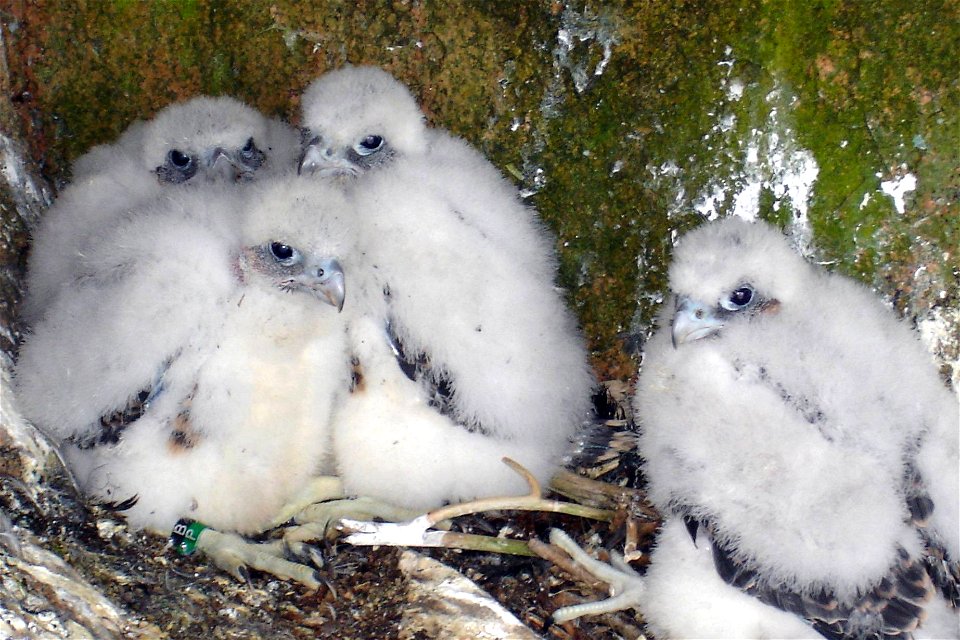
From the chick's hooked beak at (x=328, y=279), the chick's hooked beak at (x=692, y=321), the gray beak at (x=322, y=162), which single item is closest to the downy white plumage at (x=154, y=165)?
the gray beak at (x=322, y=162)

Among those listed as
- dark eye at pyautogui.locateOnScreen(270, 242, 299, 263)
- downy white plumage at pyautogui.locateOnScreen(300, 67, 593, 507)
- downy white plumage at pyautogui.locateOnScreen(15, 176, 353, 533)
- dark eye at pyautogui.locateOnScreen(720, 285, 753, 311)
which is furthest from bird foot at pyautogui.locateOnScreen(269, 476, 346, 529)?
dark eye at pyautogui.locateOnScreen(720, 285, 753, 311)

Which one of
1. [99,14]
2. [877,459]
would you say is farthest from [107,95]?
[877,459]

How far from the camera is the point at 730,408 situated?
2715 mm

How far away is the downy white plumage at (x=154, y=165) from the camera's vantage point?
335cm

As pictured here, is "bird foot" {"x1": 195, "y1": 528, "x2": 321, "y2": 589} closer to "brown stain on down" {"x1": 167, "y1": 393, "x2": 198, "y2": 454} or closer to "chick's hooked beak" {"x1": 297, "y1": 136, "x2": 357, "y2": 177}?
"brown stain on down" {"x1": 167, "y1": 393, "x2": 198, "y2": 454}

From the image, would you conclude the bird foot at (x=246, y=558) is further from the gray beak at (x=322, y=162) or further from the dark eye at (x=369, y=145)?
the dark eye at (x=369, y=145)

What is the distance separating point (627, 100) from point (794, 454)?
138 cm

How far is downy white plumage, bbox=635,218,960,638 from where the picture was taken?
2621 mm

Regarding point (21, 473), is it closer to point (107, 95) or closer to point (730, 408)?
point (107, 95)

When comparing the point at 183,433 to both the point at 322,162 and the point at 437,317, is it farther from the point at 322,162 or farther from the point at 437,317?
the point at 322,162

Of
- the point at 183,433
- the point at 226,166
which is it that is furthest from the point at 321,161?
the point at 183,433

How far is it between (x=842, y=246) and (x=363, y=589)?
185 centimetres

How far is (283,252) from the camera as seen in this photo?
9.87ft

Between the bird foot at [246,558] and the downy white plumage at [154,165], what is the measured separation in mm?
927
